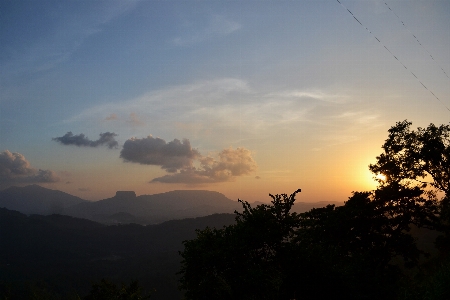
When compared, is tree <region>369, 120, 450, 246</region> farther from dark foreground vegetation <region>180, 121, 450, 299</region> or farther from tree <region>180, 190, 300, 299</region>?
tree <region>180, 190, 300, 299</region>

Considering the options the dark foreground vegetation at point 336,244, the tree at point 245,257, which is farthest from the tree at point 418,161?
the tree at point 245,257

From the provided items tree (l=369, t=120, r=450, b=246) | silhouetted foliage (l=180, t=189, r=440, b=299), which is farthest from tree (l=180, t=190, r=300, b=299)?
tree (l=369, t=120, r=450, b=246)

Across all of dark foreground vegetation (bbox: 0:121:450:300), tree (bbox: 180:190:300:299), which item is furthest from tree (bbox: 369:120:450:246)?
tree (bbox: 180:190:300:299)

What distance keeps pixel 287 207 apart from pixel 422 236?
132825 millimetres

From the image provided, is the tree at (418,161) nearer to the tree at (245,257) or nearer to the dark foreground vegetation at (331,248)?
the dark foreground vegetation at (331,248)

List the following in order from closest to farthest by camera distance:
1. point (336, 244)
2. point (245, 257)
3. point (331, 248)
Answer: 1. point (245, 257)
2. point (331, 248)
3. point (336, 244)

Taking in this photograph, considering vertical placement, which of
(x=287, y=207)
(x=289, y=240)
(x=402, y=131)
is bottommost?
(x=289, y=240)

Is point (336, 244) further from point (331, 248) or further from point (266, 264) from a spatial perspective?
point (266, 264)

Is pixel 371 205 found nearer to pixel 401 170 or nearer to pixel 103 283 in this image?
pixel 401 170

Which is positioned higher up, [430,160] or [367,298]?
[430,160]

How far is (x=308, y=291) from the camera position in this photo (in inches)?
755

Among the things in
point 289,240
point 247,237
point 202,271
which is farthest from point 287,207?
point 202,271

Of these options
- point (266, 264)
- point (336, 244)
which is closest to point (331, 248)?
point (266, 264)

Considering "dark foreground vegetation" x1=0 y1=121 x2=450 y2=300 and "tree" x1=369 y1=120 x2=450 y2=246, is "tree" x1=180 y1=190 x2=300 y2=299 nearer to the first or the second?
"dark foreground vegetation" x1=0 y1=121 x2=450 y2=300
